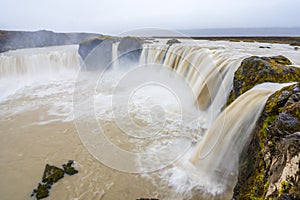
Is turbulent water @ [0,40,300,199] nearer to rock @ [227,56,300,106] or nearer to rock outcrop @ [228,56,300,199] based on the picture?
rock @ [227,56,300,106]

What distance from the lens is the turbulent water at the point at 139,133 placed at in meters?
3.98

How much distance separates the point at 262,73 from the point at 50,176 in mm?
5458

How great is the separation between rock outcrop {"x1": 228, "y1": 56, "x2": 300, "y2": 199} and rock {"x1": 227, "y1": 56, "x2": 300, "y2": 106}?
5.05ft

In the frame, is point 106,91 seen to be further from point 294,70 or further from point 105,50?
point 294,70

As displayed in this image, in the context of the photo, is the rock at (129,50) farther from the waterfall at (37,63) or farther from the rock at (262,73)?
the rock at (262,73)

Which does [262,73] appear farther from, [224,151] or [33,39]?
[33,39]

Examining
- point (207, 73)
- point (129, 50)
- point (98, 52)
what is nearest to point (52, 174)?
point (207, 73)

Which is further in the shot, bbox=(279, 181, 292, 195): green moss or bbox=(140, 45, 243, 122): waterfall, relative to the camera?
bbox=(140, 45, 243, 122): waterfall

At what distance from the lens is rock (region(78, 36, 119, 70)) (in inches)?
711

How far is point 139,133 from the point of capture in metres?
6.45

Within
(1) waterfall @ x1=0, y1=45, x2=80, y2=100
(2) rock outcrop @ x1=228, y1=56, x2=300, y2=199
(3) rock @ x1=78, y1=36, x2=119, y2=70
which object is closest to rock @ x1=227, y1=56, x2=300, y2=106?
(2) rock outcrop @ x1=228, y1=56, x2=300, y2=199

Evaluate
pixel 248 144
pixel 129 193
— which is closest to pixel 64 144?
pixel 129 193

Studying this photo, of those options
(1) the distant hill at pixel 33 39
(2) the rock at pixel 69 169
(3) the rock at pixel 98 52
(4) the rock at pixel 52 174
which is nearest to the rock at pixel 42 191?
(4) the rock at pixel 52 174

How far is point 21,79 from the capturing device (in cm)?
1633
